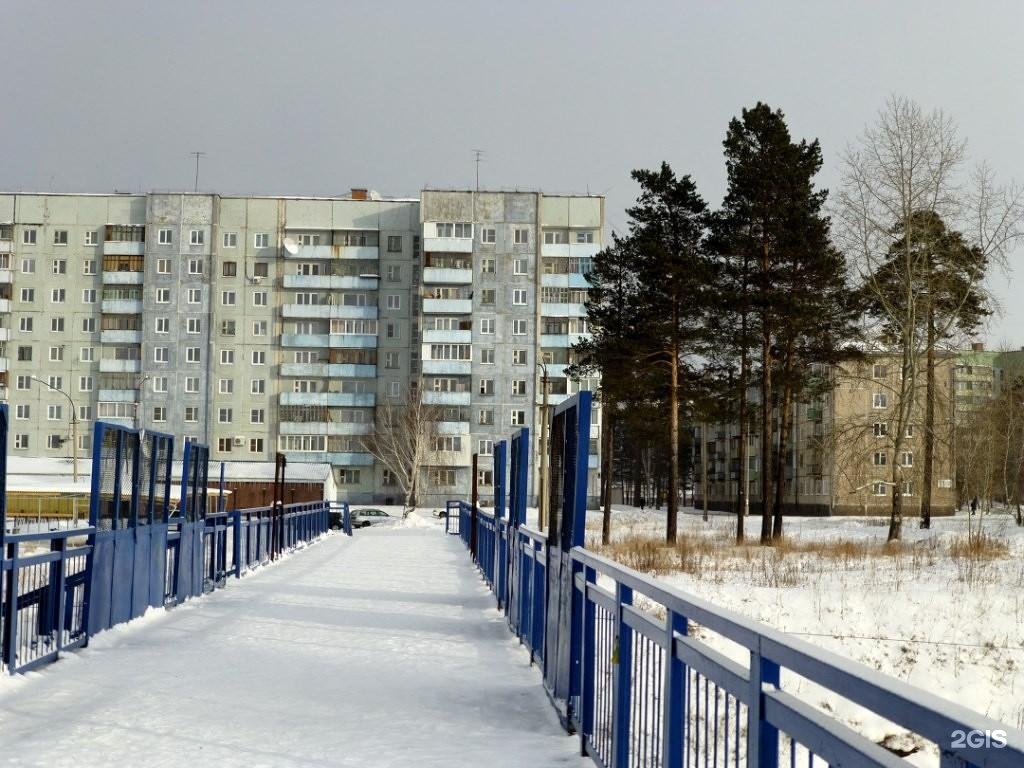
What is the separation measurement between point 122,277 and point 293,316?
12.7 meters

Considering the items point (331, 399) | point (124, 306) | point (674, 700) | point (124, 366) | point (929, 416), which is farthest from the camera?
point (124, 306)

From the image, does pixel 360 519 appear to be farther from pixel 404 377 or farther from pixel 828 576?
pixel 828 576

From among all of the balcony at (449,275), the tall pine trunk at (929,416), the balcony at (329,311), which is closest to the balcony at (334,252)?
the balcony at (329,311)

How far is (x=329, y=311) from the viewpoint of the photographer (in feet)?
296

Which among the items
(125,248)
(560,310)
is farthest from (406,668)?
(125,248)

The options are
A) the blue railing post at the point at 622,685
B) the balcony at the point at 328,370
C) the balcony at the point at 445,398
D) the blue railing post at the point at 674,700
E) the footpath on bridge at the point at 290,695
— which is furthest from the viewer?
the balcony at the point at 328,370

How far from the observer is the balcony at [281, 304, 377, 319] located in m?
89.8

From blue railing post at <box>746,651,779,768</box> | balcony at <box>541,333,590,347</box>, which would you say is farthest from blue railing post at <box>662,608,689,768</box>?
balcony at <box>541,333,590,347</box>

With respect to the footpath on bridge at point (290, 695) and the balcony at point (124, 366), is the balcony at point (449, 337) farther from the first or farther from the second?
the footpath on bridge at point (290, 695)

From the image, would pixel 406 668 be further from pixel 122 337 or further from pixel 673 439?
pixel 122 337

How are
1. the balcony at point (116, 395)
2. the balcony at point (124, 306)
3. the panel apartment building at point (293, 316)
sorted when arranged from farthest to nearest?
the balcony at point (124, 306), the balcony at point (116, 395), the panel apartment building at point (293, 316)

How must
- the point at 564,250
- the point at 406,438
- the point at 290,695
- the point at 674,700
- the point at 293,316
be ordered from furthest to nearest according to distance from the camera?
Answer: 1. the point at 293,316
2. the point at 564,250
3. the point at 406,438
4. the point at 290,695
5. the point at 674,700

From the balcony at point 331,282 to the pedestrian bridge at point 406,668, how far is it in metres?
74.0

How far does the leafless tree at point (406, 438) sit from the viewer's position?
82.4 meters
